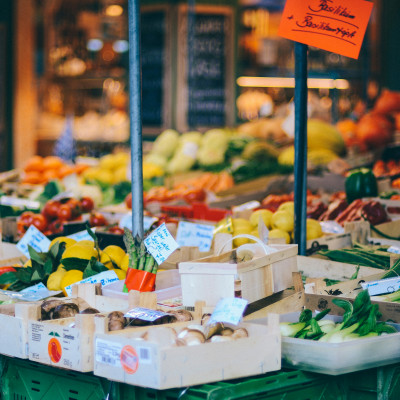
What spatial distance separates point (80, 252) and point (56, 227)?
4.12 ft

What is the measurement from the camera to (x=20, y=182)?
656 centimetres

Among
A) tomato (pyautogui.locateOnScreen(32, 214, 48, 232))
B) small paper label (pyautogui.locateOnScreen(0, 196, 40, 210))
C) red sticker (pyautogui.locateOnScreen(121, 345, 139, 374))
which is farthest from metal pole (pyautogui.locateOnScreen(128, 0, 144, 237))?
small paper label (pyautogui.locateOnScreen(0, 196, 40, 210))

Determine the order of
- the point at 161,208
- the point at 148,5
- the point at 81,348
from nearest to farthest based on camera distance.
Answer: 1. the point at 81,348
2. the point at 161,208
3. the point at 148,5

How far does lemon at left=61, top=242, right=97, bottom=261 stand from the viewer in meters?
3.46

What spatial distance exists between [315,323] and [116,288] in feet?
3.07

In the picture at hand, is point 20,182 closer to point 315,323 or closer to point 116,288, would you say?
point 116,288

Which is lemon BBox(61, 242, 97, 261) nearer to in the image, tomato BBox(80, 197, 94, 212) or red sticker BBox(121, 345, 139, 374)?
red sticker BBox(121, 345, 139, 374)

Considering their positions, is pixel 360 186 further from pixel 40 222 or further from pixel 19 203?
pixel 19 203

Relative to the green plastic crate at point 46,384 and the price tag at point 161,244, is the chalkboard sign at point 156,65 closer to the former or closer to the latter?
the price tag at point 161,244

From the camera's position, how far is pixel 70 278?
129 inches

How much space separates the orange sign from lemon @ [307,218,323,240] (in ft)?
3.67

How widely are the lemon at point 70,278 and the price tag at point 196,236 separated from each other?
676 mm

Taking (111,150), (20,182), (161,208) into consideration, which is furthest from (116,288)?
(111,150)

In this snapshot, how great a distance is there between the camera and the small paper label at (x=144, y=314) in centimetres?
248
